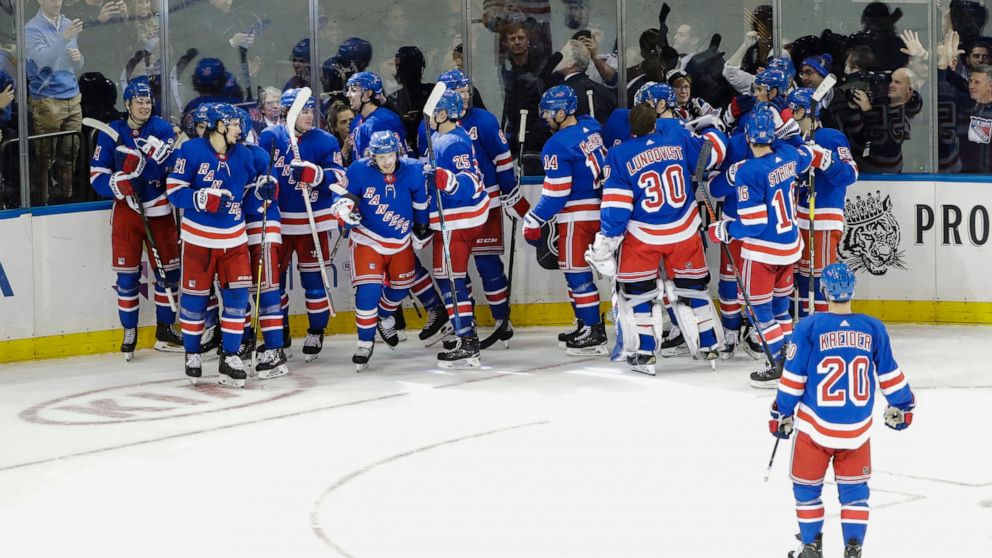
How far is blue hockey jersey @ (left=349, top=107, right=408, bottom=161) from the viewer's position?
8.09 meters

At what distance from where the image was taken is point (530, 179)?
916 centimetres

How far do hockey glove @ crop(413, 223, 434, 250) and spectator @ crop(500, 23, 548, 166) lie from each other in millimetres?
1457

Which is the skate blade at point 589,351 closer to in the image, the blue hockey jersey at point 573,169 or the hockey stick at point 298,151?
the blue hockey jersey at point 573,169

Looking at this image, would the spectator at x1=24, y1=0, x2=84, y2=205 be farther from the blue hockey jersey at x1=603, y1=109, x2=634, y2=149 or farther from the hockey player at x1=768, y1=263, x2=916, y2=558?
the hockey player at x1=768, y1=263, x2=916, y2=558

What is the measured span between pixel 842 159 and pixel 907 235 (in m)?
1.19

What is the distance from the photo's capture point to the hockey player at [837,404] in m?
4.13

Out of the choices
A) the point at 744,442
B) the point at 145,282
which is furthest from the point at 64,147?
the point at 744,442

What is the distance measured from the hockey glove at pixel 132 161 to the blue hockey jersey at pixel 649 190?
8.54ft

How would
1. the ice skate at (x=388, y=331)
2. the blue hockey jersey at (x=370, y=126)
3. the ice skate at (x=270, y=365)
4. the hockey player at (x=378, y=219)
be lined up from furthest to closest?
the ice skate at (x=388, y=331), the blue hockey jersey at (x=370, y=126), the ice skate at (x=270, y=365), the hockey player at (x=378, y=219)

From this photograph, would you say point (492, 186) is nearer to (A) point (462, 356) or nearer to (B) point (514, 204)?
(B) point (514, 204)

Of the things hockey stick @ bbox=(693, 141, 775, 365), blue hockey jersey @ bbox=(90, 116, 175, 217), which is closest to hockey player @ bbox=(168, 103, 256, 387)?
blue hockey jersey @ bbox=(90, 116, 175, 217)

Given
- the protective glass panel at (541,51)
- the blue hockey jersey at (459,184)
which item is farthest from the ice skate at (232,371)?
the protective glass panel at (541,51)

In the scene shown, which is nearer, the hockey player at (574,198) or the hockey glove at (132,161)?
the hockey player at (574,198)

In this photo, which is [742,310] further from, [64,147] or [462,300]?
[64,147]
